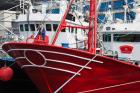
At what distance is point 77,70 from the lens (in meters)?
16.5

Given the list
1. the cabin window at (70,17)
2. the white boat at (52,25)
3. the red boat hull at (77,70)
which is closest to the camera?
the red boat hull at (77,70)

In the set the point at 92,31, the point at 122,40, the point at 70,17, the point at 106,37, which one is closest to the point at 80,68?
the point at 92,31

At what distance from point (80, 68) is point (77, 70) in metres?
0.20

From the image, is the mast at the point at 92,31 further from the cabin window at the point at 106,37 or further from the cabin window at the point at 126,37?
the cabin window at the point at 106,37

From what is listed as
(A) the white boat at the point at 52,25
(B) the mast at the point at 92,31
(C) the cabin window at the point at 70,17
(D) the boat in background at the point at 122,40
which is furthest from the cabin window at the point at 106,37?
(B) the mast at the point at 92,31

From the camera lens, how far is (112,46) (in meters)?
21.6

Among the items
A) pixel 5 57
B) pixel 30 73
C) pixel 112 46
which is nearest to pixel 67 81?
pixel 30 73

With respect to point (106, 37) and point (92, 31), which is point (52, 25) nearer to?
point (106, 37)

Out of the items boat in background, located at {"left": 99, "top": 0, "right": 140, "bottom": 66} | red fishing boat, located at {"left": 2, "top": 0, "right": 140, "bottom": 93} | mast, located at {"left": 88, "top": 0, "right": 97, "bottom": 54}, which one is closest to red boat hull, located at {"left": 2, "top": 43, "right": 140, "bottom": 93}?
red fishing boat, located at {"left": 2, "top": 0, "right": 140, "bottom": 93}

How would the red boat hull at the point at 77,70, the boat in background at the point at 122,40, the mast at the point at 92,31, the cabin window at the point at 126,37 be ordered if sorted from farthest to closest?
the cabin window at the point at 126,37 → the boat in background at the point at 122,40 → the mast at the point at 92,31 → the red boat hull at the point at 77,70

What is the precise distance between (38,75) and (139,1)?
12.0m

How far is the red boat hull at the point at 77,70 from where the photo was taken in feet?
53.1

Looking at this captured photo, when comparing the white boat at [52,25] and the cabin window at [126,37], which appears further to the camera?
the white boat at [52,25]

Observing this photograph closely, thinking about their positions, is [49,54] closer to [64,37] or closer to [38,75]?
[38,75]
